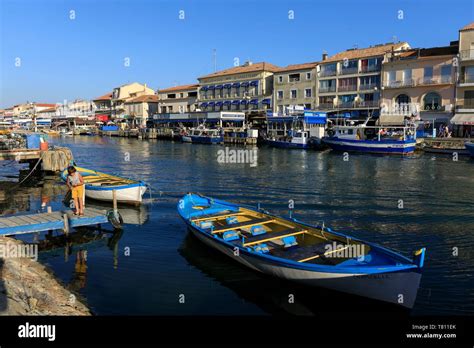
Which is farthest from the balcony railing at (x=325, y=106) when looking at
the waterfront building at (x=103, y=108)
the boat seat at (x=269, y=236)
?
the waterfront building at (x=103, y=108)

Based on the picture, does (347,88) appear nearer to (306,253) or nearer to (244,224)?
(244,224)

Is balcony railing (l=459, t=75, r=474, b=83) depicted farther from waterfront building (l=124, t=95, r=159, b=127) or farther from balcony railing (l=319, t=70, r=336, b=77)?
waterfront building (l=124, t=95, r=159, b=127)

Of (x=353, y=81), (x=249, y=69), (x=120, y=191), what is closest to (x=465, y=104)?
(x=353, y=81)

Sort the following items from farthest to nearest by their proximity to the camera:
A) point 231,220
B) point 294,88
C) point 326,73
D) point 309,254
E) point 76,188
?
point 294,88
point 326,73
point 76,188
point 231,220
point 309,254

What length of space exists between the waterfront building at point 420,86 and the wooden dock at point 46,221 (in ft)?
166

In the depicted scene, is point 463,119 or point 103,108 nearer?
point 463,119

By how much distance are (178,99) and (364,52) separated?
47.0 meters

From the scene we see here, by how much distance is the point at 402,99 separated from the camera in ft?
195

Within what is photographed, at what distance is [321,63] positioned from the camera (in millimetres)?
68938

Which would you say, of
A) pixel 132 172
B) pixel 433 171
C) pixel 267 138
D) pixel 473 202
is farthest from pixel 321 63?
pixel 473 202

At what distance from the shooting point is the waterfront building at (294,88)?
70250mm

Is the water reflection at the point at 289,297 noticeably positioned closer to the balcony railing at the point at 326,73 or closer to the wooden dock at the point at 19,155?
the wooden dock at the point at 19,155

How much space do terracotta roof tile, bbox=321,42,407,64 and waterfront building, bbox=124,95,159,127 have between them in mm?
54189

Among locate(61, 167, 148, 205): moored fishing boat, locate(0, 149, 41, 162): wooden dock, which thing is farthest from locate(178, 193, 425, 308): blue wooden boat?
locate(0, 149, 41, 162): wooden dock
